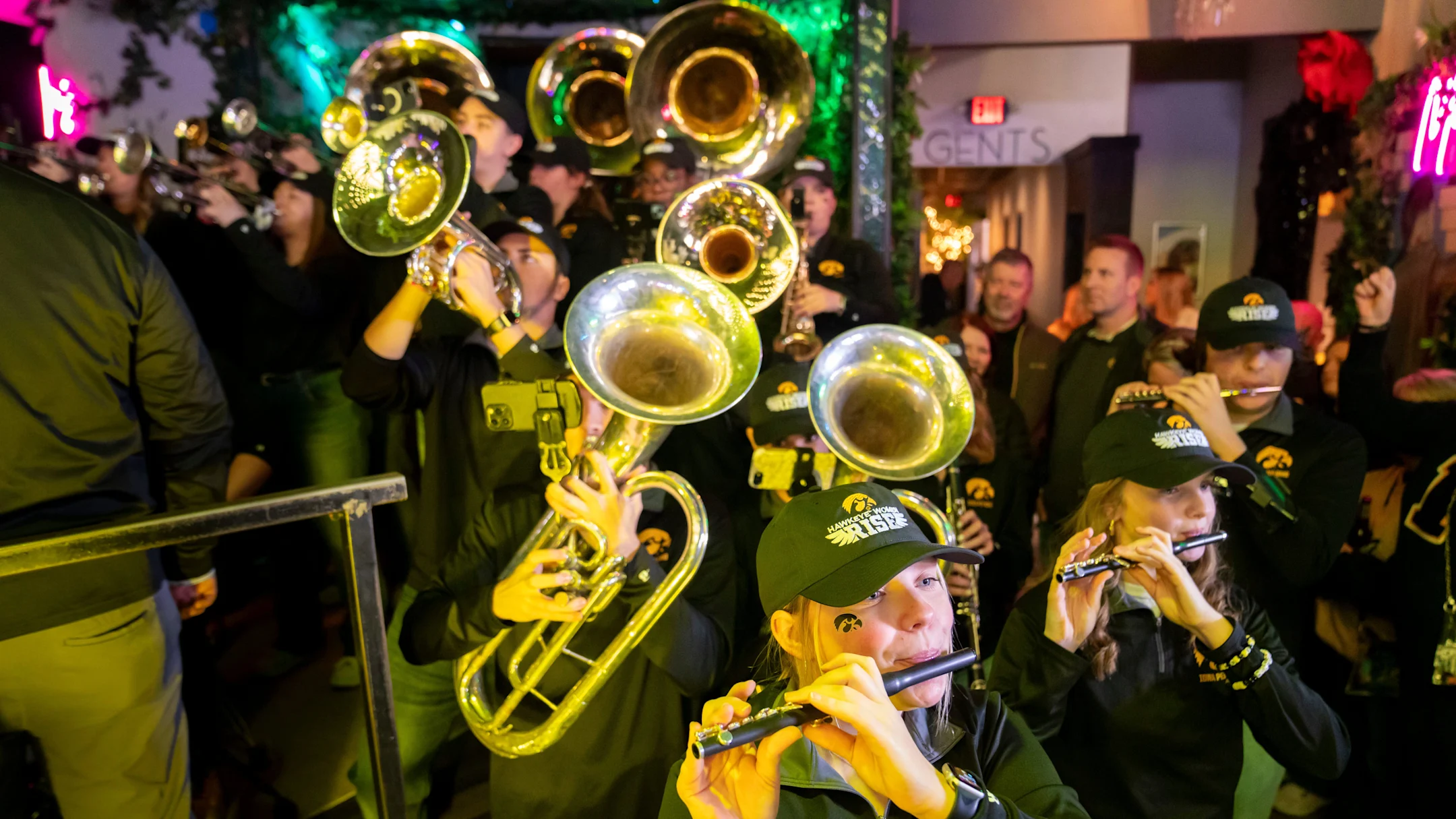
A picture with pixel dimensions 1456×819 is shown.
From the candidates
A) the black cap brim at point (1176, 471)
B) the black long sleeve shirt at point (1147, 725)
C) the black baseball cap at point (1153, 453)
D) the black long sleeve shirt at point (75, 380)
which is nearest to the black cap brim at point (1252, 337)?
the black baseball cap at point (1153, 453)

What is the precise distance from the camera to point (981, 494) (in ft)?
10.0

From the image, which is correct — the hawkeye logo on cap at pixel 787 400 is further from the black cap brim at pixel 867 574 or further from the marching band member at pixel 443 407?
the black cap brim at pixel 867 574

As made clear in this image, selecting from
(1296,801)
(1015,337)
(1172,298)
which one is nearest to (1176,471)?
(1296,801)

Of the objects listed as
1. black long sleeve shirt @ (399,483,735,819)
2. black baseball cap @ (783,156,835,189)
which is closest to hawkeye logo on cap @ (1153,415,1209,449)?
black long sleeve shirt @ (399,483,735,819)

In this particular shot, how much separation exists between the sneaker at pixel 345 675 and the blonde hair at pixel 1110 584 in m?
2.96

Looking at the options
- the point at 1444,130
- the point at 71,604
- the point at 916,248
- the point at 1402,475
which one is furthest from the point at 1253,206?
the point at 71,604

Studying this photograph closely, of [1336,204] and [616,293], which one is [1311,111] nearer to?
[1336,204]

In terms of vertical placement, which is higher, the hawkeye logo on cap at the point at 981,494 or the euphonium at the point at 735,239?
the euphonium at the point at 735,239

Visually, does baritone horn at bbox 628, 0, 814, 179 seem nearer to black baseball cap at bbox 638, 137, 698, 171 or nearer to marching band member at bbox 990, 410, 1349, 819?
black baseball cap at bbox 638, 137, 698, 171

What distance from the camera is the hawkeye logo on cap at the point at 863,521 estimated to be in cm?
137

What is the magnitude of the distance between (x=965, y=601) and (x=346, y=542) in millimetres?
1716

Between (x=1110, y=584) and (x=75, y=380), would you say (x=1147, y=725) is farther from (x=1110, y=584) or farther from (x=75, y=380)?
(x=75, y=380)

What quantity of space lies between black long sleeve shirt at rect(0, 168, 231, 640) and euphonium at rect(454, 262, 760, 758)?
2.88ft

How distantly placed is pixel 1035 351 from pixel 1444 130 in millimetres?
2135
